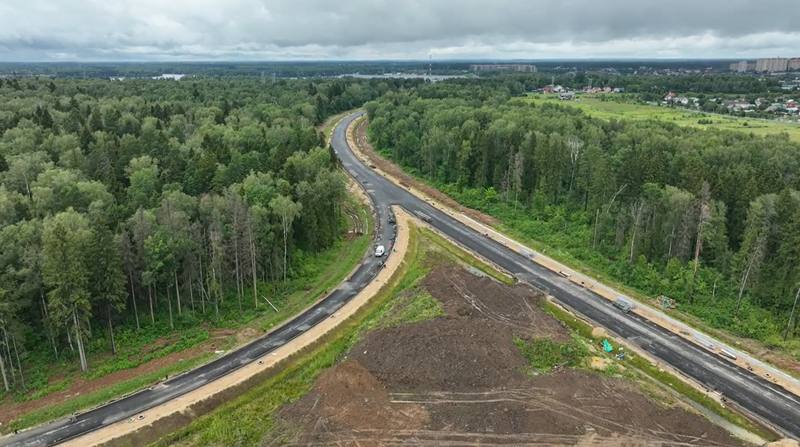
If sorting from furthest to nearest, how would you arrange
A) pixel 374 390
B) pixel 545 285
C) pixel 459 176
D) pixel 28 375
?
pixel 459 176
pixel 545 285
pixel 28 375
pixel 374 390

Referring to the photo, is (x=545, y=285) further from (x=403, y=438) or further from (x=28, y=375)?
(x=28, y=375)

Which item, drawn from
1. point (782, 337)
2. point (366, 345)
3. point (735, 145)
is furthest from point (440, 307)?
point (735, 145)

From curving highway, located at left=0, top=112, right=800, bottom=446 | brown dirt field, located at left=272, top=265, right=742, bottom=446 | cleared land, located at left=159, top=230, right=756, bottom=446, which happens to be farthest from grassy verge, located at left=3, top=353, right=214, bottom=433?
brown dirt field, located at left=272, top=265, right=742, bottom=446

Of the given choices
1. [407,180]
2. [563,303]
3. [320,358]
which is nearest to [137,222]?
[320,358]

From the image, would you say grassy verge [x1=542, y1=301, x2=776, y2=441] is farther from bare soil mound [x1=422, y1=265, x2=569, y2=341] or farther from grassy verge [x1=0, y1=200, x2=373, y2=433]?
grassy verge [x1=0, y1=200, x2=373, y2=433]

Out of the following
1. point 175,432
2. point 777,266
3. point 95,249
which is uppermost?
point 95,249

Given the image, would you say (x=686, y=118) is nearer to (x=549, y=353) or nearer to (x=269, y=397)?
(x=549, y=353)

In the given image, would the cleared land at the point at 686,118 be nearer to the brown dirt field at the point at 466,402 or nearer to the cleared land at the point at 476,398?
the cleared land at the point at 476,398
